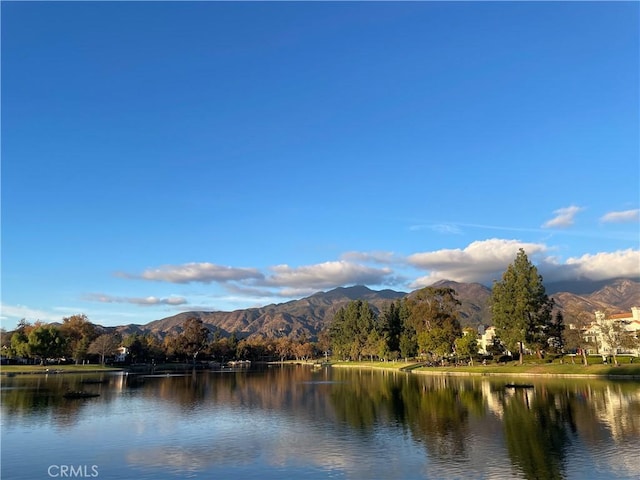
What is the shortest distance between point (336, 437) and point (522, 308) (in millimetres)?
70609

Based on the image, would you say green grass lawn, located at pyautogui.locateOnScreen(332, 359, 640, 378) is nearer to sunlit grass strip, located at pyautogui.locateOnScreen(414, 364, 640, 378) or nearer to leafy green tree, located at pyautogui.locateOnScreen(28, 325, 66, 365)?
sunlit grass strip, located at pyautogui.locateOnScreen(414, 364, 640, 378)

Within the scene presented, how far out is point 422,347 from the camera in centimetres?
→ 11444

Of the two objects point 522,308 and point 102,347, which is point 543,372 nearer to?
point 522,308

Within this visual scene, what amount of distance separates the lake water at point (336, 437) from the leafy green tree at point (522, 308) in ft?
103

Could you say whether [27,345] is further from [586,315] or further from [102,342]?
[586,315]

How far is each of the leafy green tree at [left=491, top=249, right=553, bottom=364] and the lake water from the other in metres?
31.3

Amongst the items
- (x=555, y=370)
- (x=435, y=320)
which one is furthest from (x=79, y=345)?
(x=555, y=370)

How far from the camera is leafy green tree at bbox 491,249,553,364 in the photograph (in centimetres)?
9362

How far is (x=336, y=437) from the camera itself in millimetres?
35781

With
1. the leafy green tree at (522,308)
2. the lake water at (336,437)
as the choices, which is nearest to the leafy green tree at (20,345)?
the lake water at (336,437)

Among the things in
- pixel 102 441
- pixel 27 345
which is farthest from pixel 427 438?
pixel 27 345

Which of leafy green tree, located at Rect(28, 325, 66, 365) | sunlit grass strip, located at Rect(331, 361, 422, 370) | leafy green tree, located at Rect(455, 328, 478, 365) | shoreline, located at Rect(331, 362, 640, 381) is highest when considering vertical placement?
leafy green tree, located at Rect(28, 325, 66, 365)

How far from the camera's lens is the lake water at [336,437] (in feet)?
87.5

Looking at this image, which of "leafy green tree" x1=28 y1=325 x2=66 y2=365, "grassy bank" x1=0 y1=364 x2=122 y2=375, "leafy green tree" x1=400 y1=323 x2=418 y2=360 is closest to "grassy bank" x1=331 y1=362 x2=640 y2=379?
"leafy green tree" x1=400 y1=323 x2=418 y2=360
